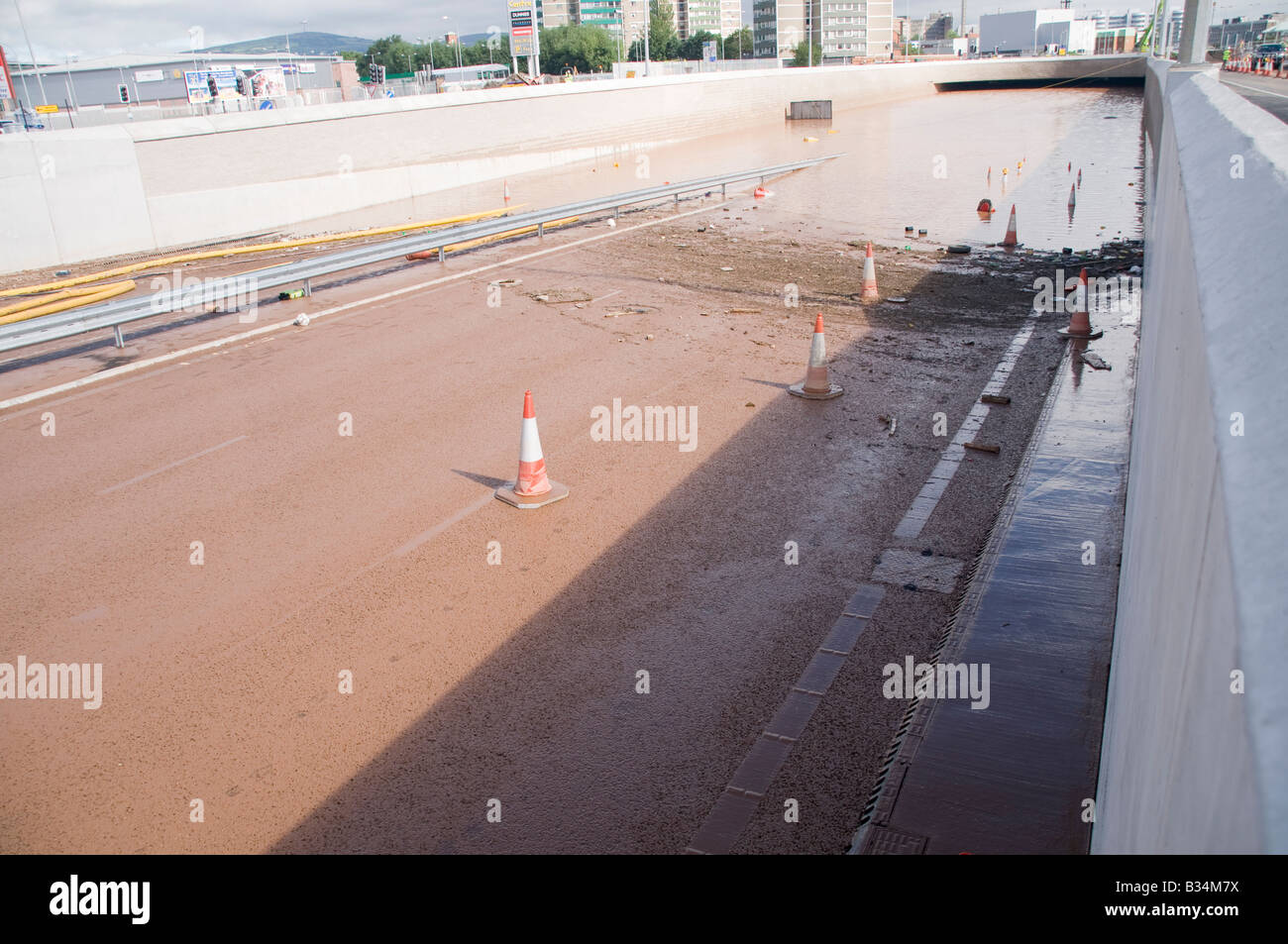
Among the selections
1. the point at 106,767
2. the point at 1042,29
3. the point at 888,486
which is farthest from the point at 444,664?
the point at 1042,29

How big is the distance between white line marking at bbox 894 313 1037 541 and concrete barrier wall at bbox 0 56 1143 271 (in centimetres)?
1804

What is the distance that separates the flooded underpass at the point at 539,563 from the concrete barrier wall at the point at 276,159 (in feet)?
27.4

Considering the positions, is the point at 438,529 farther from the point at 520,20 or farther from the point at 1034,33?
the point at 1034,33

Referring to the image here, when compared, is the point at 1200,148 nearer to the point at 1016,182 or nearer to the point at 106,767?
the point at 106,767

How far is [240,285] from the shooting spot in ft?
45.0

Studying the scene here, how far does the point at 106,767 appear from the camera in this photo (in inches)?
189

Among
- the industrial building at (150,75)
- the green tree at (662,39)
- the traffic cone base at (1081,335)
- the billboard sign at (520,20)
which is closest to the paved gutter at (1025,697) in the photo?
the traffic cone base at (1081,335)

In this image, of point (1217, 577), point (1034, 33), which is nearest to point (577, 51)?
point (1034, 33)

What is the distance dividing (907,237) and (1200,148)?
1429 centimetres

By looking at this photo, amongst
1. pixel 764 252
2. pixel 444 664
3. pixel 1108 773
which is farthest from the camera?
pixel 764 252

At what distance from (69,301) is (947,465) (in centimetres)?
1328

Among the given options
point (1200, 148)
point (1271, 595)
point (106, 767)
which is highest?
point (1200, 148)

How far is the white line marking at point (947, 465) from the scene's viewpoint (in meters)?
7.26
